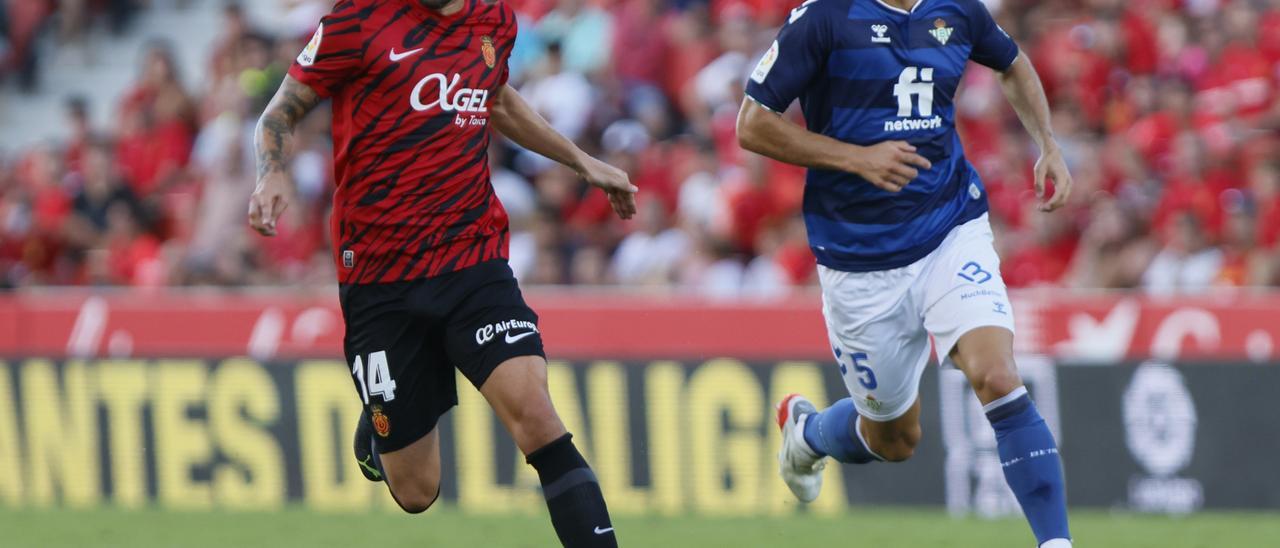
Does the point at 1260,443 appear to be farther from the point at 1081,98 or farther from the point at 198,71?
the point at 198,71

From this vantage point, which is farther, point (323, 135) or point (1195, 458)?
point (323, 135)

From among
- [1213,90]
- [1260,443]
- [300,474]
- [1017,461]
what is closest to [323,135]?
[300,474]

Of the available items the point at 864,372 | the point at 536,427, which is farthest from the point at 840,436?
the point at 536,427

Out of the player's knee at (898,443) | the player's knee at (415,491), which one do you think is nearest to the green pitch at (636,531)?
the player's knee at (898,443)

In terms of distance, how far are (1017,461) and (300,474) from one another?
24.0 ft

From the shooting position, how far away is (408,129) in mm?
7207

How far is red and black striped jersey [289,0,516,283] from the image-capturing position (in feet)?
23.4

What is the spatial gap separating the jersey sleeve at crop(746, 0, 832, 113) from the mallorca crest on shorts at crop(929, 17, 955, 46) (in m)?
0.42

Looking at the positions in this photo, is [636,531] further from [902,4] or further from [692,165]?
[902,4]

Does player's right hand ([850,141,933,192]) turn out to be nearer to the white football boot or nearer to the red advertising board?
the white football boot

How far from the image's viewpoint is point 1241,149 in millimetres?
13148

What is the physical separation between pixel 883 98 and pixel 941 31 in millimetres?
344

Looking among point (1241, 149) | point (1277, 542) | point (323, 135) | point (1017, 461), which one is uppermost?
point (323, 135)

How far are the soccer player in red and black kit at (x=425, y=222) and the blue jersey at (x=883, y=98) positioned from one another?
807 mm
